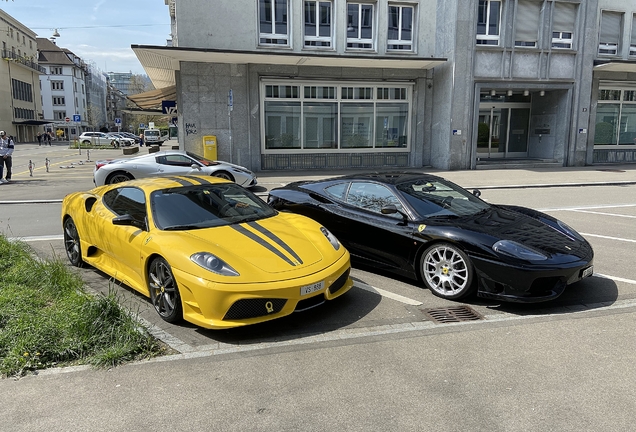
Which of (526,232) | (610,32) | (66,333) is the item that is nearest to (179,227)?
(66,333)

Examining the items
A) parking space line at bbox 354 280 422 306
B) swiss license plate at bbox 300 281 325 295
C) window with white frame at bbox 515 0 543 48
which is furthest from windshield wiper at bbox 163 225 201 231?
window with white frame at bbox 515 0 543 48

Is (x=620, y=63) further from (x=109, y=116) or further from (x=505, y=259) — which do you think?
(x=109, y=116)

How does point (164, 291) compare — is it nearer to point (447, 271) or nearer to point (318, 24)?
point (447, 271)

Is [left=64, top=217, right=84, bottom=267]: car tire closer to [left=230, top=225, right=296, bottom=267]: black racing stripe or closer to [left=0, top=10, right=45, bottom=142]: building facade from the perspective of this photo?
[left=230, top=225, right=296, bottom=267]: black racing stripe

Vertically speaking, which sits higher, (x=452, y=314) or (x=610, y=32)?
(x=610, y=32)

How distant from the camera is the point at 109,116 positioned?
145 metres

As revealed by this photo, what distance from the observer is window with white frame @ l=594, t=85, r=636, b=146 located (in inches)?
909

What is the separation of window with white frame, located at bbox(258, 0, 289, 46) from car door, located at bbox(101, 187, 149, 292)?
15494 mm

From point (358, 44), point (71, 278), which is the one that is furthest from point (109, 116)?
point (71, 278)

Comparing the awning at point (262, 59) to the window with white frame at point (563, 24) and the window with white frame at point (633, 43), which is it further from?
the window with white frame at point (633, 43)

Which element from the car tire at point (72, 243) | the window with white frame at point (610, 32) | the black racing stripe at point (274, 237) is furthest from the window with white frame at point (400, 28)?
the black racing stripe at point (274, 237)

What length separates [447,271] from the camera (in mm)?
5043

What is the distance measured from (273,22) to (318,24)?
6.31 feet

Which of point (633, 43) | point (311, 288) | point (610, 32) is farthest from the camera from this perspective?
point (633, 43)
